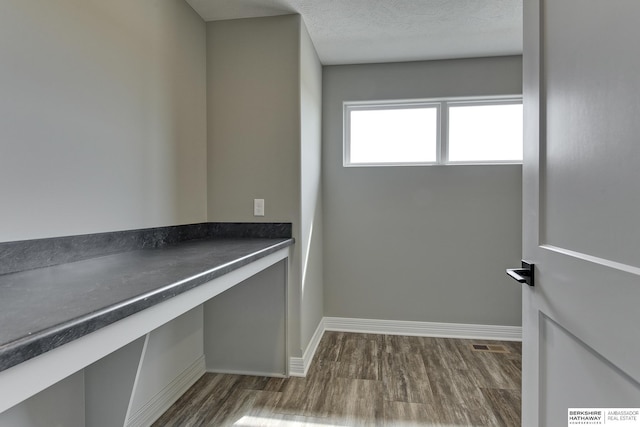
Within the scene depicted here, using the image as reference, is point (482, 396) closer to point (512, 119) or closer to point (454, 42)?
point (512, 119)

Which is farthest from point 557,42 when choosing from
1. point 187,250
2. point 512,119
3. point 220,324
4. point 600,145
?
point 512,119

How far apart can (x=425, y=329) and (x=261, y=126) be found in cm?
214

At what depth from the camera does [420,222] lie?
9.88 ft

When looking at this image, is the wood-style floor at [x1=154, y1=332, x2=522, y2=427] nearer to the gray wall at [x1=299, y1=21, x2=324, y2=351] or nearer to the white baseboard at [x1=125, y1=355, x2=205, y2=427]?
the white baseboard at [x1=125, y1=355, x2=205, y2=427]

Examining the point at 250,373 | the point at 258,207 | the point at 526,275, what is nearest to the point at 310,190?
the point at 258,207

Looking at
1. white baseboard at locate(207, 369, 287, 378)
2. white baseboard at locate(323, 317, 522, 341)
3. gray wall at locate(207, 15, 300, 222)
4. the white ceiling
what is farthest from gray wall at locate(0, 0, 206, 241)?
white baseboard at locate(323, 317, 522, 341)

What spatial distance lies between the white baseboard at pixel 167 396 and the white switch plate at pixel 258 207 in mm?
985

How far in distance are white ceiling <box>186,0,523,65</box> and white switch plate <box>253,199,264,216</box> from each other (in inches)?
Answer: 46.2

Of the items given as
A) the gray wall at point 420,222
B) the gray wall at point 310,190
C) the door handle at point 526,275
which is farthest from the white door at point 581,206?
the gray wall at point 420,222

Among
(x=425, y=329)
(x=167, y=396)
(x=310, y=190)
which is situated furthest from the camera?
(x=425, y=329)

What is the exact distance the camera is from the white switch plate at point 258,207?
2.28 metres

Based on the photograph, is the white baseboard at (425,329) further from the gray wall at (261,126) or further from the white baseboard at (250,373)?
the white baseboard at (250,373)

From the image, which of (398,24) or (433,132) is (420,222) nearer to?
(433,132)

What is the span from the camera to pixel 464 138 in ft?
9.91
